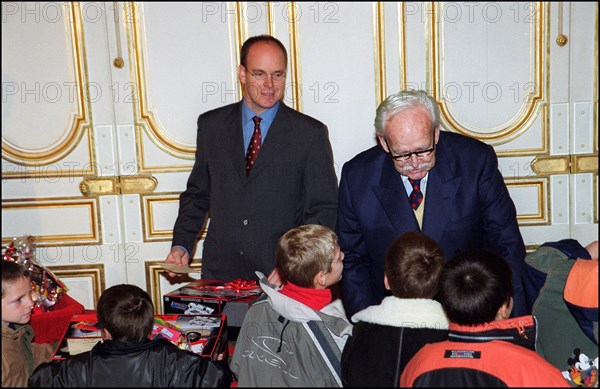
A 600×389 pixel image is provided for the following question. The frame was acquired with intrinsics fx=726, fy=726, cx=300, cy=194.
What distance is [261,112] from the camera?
3594 millimetres

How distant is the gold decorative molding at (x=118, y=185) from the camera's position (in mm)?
4352

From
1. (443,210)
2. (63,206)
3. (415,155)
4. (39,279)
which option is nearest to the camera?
(415,155)

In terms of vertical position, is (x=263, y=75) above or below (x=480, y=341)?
above

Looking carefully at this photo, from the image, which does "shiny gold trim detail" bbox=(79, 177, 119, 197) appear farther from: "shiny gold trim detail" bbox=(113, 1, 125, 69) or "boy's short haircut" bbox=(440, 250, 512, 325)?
"boy's short haircut" bbox=(440, 250, 512, 325)

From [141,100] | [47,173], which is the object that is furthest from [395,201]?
[47,173]

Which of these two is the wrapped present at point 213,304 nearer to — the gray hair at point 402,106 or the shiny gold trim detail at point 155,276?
the gray hair at point 402,106

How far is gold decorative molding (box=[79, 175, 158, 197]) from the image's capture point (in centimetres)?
435

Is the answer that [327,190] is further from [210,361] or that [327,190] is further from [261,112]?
[210,361]

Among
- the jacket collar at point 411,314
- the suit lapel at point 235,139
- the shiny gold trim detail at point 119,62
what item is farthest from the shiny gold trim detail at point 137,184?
the jacket collar at point 411,314

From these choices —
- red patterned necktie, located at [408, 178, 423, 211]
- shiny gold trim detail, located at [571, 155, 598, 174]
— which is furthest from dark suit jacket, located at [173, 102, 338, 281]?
shiny gold trim detail, located at [571, 155, 598, 174]

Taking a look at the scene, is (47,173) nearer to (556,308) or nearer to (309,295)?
(309,295)

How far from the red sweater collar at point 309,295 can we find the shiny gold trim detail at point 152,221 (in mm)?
1911

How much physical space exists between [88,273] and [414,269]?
2.73 meters

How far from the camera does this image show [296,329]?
2.43 m
